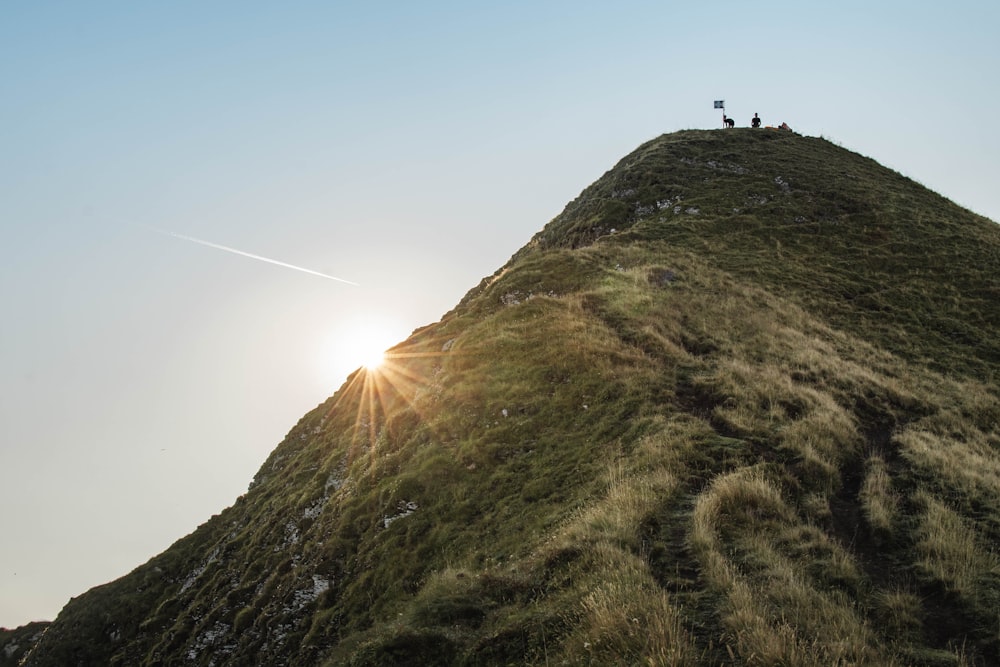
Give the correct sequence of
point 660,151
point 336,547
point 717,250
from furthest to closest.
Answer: point 660,151
point 717,250
point 336,547

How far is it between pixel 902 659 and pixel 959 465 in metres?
8.65

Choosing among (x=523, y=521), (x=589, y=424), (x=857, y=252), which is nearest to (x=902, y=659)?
(x=523, y=521)

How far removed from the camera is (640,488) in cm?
1201

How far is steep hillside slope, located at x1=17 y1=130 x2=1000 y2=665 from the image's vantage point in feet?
27.2

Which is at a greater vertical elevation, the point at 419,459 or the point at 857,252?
the point at 857,252

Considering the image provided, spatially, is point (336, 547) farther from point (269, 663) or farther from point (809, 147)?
point (809, 147)

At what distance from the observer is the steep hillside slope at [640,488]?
8305 mm

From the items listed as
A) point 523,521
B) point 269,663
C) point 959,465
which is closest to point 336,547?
point 269,663

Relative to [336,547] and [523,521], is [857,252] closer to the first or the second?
[523,521]

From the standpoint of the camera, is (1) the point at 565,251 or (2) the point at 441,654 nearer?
(2) the point at 441,654

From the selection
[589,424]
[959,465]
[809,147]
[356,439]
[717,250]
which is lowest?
[959,465]

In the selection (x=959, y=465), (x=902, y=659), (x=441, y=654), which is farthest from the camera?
(x=959, y=465)

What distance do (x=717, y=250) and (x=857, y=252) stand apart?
9740 mm

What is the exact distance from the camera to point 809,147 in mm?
59031
